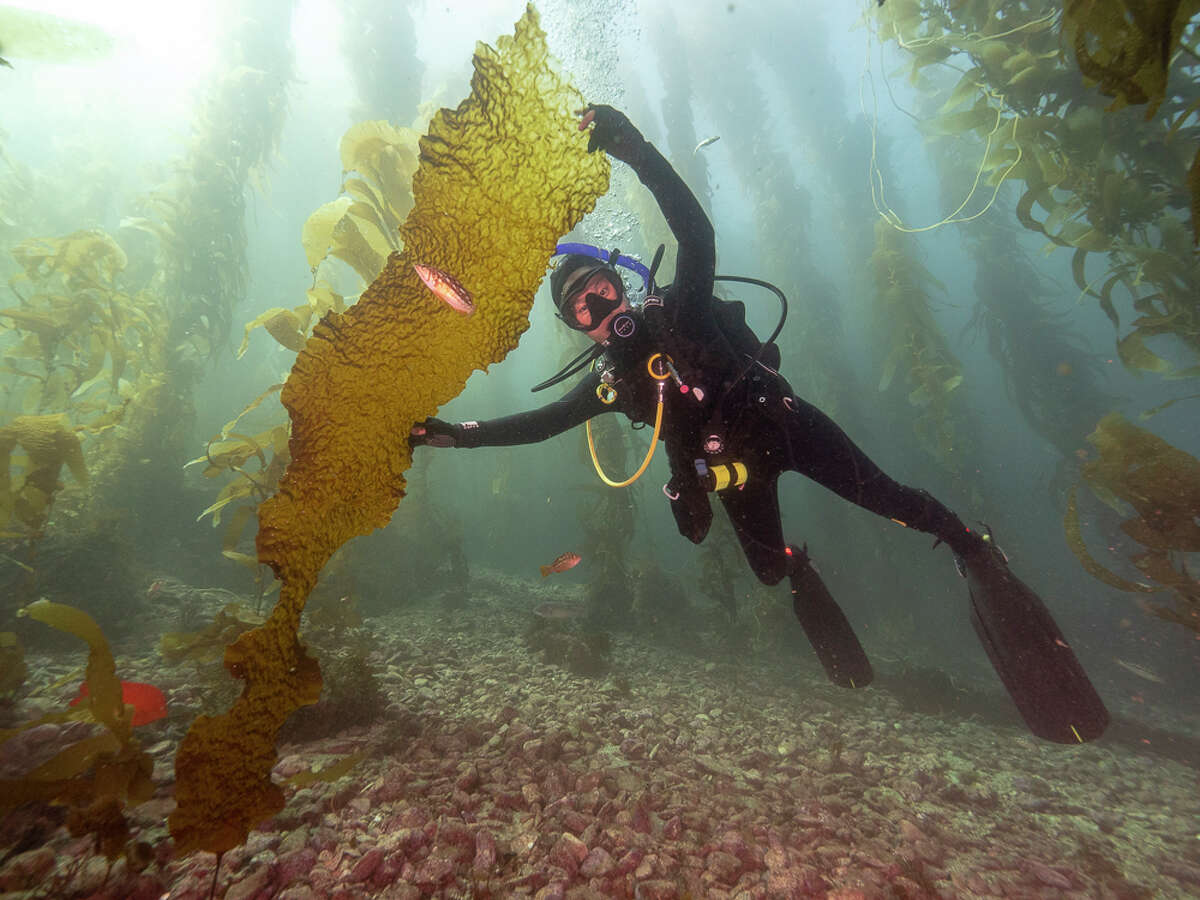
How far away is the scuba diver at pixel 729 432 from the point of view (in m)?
3.04

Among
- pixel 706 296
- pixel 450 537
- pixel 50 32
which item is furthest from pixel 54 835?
pixel 450 537

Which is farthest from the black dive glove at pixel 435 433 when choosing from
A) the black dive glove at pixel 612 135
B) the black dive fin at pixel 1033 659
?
the black dive fin at pixel 1033 659

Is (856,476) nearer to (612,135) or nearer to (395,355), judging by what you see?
(612,135)

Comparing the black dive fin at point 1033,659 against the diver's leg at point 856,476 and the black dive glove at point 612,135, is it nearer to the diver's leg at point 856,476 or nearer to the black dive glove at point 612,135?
the diver's leg at point 856,476

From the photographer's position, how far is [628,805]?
240 centimetres

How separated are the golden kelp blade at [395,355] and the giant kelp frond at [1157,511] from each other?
16.0 ft

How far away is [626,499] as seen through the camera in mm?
8695

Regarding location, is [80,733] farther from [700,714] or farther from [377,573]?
[377,573]

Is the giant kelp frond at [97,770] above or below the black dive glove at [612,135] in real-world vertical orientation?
below

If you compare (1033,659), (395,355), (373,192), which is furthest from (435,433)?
(1033,659)

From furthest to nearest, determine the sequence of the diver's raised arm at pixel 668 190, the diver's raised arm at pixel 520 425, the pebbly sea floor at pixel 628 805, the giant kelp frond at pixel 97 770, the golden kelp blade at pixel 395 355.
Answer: the diver's raised arm at pixel 520 425 → the diver's raised arm at pixel 668 190 → the pebbly sea floor at pixel 628 805 → the giant kelp frond at pixel 97 770 → the golden kelp blade at pixel 395 355

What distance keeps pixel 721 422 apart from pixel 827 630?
2292 millimetres

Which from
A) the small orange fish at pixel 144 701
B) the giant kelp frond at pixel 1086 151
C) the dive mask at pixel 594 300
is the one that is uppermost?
the giant kelp frond at pixel 1086 151

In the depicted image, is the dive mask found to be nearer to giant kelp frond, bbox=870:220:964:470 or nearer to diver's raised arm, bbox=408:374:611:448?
diver's raised arm, bbox=408:374:611:448
